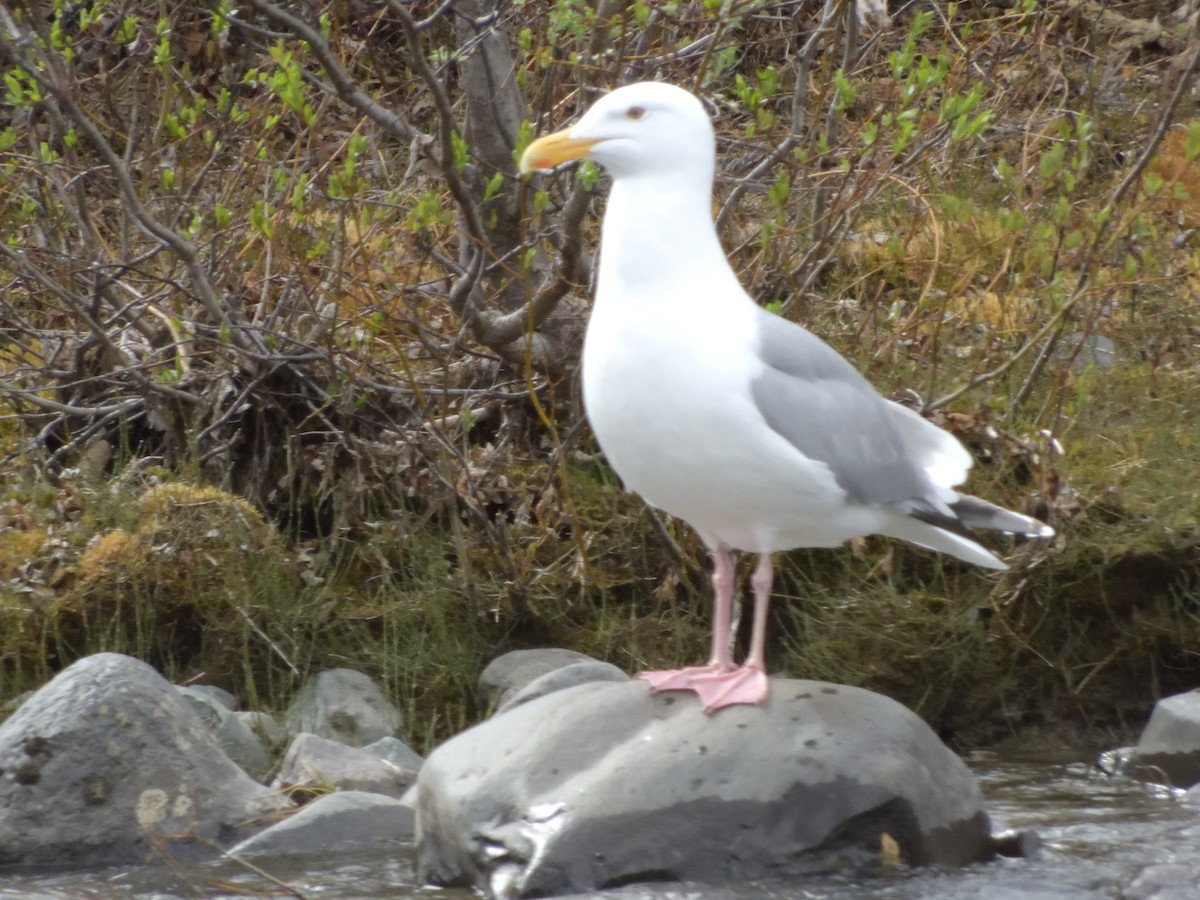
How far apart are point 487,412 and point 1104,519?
2.36 metres

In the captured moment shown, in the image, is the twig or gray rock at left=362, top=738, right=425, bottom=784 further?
the twig

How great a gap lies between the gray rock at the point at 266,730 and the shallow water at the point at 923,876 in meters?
0.89

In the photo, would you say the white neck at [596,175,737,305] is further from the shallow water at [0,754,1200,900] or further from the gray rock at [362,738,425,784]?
the gray rock at [362,738,425,784]

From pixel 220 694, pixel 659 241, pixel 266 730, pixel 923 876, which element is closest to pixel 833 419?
pixel 659 241

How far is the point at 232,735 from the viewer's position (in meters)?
4.95

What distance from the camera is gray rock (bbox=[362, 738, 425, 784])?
492cm

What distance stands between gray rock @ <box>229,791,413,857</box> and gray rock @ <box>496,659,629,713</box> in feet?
1.39

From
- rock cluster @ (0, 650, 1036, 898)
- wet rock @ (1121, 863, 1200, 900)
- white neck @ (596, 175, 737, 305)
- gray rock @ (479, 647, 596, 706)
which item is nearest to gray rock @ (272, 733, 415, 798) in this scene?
rock cluster @ (0, 650, 1036, 898)

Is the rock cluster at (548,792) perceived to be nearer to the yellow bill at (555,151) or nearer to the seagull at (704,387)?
the seagull at (704,387)

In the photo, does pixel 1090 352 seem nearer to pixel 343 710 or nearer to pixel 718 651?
pixel 718 651

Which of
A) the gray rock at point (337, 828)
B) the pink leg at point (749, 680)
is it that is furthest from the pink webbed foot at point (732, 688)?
the gray rock at point (337, 828)

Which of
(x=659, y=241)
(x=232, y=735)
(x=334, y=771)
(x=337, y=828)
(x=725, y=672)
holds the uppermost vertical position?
(x=659, y=241)

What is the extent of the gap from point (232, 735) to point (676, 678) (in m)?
1.52

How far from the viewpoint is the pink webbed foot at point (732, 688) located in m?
4.05
